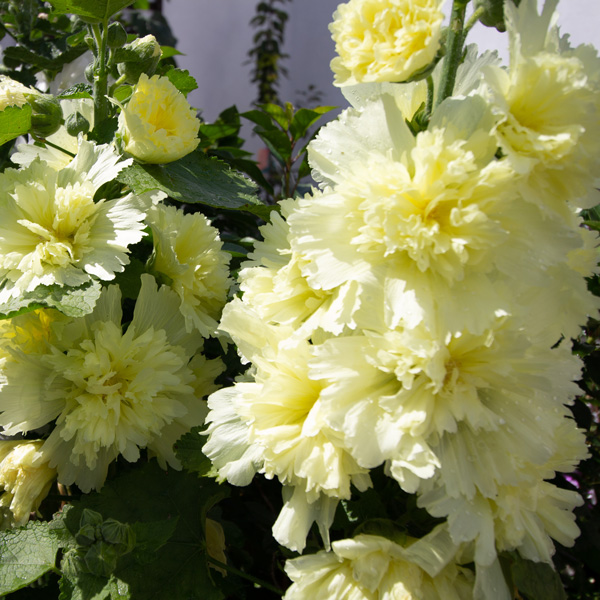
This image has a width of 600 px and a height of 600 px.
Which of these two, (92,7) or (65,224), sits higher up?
(92,7)

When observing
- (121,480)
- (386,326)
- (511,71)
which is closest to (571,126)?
(511,71)

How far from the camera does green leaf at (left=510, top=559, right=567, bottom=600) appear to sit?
0.48m

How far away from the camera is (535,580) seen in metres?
0.49

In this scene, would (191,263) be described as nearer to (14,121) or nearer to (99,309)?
(99,309)

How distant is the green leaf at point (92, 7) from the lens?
0.63m

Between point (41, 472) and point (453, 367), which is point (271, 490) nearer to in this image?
point (41, 472)

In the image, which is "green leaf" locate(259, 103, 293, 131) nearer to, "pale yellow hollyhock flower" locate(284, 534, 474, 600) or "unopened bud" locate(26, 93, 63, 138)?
"unopened bud" locate(26, 93, 63, 138)

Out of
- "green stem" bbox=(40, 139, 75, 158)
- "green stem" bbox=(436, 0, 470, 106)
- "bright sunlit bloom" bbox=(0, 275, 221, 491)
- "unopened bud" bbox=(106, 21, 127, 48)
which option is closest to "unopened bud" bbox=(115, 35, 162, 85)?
"unopened bud" bbox=(106, 21, 127, 48)

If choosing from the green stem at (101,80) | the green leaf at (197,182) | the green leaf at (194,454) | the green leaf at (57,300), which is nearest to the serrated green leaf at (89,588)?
the green leaf at (194,454)

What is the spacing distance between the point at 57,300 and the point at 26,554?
0.25m

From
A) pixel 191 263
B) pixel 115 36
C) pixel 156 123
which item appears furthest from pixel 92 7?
pixel 191 263

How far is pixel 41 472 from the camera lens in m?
0.62

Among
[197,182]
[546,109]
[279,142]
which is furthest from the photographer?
[279,142]

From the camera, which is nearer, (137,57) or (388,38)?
(388,38)
